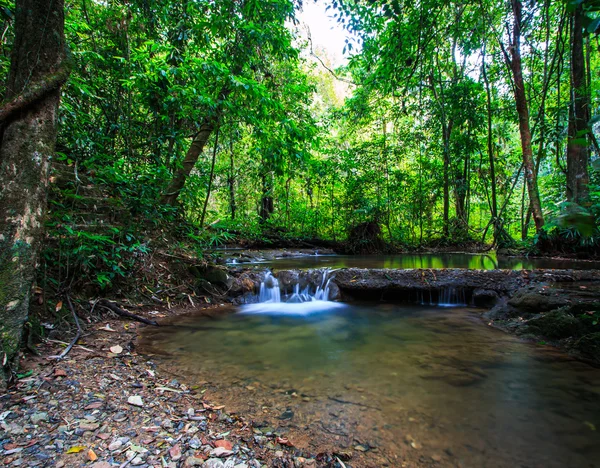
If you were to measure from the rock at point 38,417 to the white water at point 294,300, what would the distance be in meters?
3.78

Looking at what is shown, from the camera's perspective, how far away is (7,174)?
216 cm

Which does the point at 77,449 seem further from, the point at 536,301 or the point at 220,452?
the point at 536,301

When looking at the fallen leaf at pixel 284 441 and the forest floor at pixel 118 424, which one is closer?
the forest floor at pixel 118 424

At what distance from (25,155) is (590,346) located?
18.2 ft

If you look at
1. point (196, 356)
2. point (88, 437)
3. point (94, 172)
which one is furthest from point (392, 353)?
point (94, 172)

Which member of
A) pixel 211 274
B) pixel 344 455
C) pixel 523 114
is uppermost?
pixel 523 114

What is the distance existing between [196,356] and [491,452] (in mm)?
2719

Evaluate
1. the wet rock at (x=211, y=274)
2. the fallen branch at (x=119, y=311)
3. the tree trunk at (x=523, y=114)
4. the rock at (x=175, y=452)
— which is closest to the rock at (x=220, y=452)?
the rock at (x=175, y=452)

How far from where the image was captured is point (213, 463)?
63.9 inches

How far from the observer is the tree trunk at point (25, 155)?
2082mm

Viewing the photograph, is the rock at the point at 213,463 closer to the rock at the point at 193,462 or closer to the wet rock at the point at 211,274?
the rock at the point at 193,462

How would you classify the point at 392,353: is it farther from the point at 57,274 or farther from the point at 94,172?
the point at 94,172

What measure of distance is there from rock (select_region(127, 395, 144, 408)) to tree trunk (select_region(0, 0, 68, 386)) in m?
0.80

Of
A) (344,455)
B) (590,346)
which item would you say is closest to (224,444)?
(344,455)
